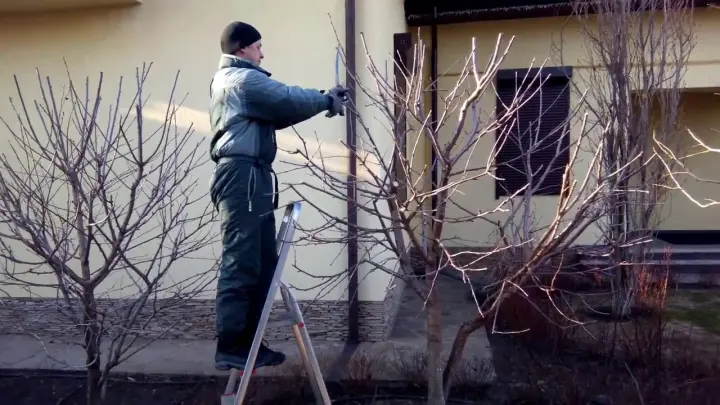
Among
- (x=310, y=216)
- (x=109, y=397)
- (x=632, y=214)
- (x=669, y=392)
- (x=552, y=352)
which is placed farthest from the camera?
(x=632, y=214)

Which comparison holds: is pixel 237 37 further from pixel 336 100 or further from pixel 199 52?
pixel 199 52

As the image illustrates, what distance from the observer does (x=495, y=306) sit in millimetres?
3252

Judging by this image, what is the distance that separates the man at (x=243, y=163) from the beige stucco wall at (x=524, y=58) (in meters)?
4.65

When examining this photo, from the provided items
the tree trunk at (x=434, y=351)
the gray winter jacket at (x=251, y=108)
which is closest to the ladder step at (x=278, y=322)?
the tree trunk at (x=434, y=351)

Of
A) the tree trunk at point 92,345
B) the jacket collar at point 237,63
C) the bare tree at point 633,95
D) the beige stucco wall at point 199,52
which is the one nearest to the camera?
the jacket collar at point 237,63

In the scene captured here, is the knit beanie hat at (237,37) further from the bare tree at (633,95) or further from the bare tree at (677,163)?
the bare tree at (633,95)

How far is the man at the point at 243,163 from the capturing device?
3.31 metres

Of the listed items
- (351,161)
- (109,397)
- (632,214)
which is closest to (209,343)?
(109,397)

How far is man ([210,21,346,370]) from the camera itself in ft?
10.8

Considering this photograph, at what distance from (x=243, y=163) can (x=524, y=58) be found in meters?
5.80

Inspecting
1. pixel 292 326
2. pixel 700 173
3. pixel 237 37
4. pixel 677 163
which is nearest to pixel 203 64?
pixel 237 37

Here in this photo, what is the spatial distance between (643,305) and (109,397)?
405 cm

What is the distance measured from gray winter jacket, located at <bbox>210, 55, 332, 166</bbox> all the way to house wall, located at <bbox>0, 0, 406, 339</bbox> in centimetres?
180

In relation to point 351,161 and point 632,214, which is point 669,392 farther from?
point 351,161
